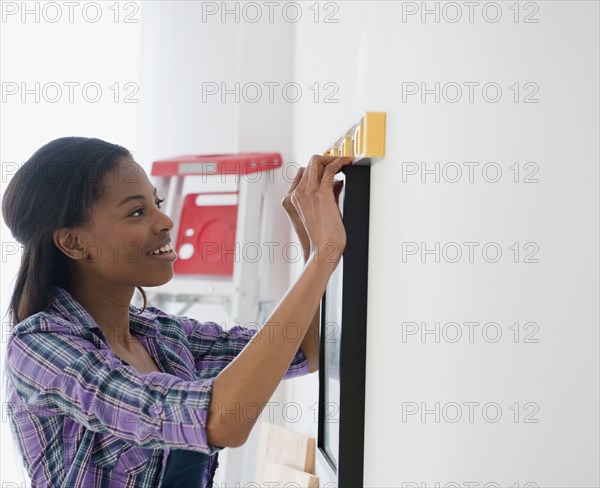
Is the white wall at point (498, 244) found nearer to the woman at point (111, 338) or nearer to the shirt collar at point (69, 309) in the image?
the woman at point (111, 338)

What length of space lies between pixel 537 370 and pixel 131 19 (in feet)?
7.04

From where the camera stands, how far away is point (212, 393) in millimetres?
929

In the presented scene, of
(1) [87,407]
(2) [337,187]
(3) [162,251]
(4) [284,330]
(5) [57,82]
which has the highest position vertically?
(5) [57,82]

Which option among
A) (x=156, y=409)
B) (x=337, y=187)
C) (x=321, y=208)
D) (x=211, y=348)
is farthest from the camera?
(x=211, y=348)

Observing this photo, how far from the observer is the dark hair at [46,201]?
1102mm

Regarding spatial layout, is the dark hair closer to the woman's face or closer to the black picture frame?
the woman's face

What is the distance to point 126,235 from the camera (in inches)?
44.6

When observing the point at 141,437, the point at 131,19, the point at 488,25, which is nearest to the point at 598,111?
the point at 488,25

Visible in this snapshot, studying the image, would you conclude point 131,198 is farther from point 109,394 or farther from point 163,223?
point 109,394

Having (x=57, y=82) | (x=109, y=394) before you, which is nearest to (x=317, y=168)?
(x=109, y=394)

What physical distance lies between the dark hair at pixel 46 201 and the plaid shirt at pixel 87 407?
0.05 m

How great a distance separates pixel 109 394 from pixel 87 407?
0.04 meters

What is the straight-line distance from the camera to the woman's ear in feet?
3.68

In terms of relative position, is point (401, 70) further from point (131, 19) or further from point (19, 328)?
point (131, 19)
